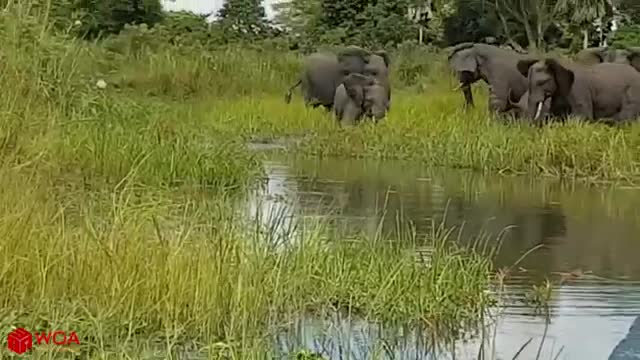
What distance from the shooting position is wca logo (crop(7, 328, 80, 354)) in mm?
4223

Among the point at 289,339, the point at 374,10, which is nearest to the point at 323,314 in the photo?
the point at 289,339

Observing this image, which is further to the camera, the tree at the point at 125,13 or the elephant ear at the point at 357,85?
the tree at the point at 125,13

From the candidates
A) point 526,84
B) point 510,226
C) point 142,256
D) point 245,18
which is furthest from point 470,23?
point 142,256

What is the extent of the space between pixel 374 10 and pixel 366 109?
17992 millimetres

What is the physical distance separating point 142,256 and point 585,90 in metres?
11.7

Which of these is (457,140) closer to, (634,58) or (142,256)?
(634,58)

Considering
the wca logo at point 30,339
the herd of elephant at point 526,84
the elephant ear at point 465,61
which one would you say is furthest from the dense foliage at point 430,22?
the wca logo at point 30,339

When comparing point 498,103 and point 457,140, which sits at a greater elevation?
point 498,103

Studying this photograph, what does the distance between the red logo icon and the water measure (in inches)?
47.0

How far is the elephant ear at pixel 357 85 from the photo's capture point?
17.0 m

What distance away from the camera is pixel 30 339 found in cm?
431

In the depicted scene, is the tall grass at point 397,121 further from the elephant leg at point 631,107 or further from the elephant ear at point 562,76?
the elephant leg at point 631,107

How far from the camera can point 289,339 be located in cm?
520

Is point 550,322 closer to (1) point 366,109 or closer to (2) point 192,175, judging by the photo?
(2) point 192,175
